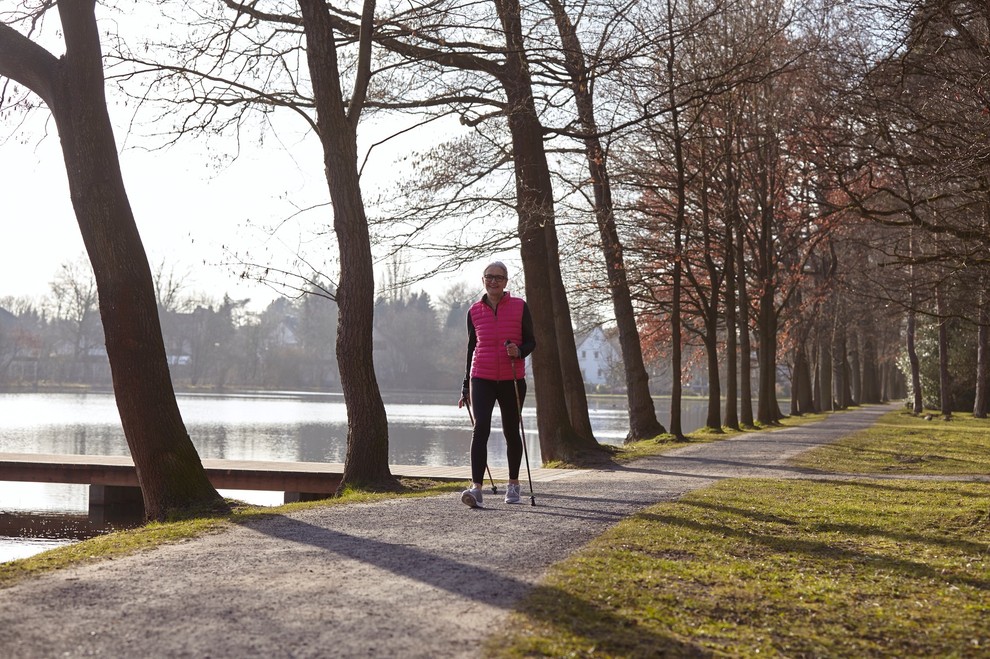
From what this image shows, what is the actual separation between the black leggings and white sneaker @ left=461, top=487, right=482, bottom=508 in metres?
0.09

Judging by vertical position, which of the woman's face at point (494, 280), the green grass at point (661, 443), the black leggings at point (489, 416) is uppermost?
the woman's face at point (494, 280)

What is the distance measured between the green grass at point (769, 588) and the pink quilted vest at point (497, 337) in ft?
5.33

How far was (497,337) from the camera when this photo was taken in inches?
328

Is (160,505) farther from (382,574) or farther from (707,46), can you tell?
(707,46)

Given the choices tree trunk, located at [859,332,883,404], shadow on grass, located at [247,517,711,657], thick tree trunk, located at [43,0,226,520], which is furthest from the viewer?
tree trunk, located at [859,332,883,404]

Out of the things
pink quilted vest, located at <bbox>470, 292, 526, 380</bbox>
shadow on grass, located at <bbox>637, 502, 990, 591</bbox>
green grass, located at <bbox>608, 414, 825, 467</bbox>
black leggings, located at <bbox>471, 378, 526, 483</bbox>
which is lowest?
shadow on grass, located at <bbox>637, 502, 990, 591</bbox>

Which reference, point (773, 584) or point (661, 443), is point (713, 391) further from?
point (773, 584)

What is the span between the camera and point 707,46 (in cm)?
1688

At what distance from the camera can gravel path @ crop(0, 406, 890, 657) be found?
392 centimetres

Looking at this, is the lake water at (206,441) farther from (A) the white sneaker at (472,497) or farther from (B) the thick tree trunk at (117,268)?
(A) the white sneaker at (472,497)

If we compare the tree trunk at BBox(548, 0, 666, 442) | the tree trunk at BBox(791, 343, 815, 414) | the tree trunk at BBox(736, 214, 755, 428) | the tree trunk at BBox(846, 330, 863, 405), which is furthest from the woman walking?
the tree trunk at BBox(846, 330, 863, 405)

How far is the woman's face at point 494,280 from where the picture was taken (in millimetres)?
8242

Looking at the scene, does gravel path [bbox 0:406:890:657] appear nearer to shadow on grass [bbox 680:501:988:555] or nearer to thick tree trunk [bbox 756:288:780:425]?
shadow on grass [bbox 680:501:988:555]

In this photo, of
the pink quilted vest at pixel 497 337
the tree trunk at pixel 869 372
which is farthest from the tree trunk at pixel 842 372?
the pink quilted vest at pixel 497 337
